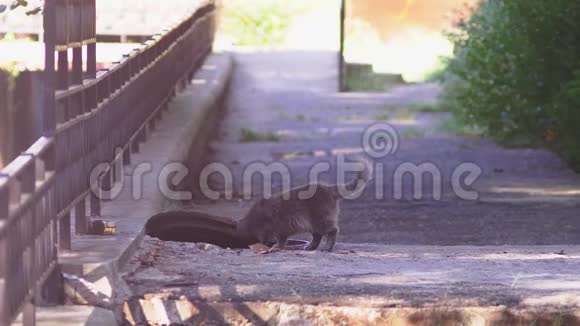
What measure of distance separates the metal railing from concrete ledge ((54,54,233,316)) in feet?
0.52

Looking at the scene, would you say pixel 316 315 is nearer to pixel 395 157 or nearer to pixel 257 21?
pixel 395 157

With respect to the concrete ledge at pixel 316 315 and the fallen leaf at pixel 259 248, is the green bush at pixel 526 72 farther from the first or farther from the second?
the concrete ledge at pixel 316 315

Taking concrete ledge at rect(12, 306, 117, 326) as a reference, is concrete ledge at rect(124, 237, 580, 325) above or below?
above

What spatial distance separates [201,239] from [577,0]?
5.79 meters

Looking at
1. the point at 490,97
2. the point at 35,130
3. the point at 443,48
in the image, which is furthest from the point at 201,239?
the point at 443,48

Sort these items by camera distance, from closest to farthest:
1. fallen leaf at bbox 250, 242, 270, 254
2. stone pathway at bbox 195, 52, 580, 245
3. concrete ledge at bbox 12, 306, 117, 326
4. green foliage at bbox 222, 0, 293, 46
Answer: concrete ledge at bbox 12, 306, 117, 326
fallen leaf at bbox 250, 242, 270, 254
stone pathway at bbox 195, 52, 580, 245
green foliage at bbox 222, 0, 293, 46

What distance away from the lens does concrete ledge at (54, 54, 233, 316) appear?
5941mm

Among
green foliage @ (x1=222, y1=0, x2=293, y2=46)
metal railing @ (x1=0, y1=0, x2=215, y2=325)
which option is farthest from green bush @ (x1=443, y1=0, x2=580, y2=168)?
green foliage @ (x1=222, y1=0, x2=293, y2=46)

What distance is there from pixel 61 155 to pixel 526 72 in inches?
335

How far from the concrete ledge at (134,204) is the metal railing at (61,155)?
0.52ft

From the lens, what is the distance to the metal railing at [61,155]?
4723 millimetres

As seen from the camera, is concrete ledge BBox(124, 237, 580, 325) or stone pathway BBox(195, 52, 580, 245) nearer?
concrete ledge BBox(124, 237, 580, 325)

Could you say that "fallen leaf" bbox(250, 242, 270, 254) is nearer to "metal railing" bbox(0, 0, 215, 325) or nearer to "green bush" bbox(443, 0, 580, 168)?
"metal railing" bbox(0, 0, 215, 325)

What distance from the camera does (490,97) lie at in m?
14.8
